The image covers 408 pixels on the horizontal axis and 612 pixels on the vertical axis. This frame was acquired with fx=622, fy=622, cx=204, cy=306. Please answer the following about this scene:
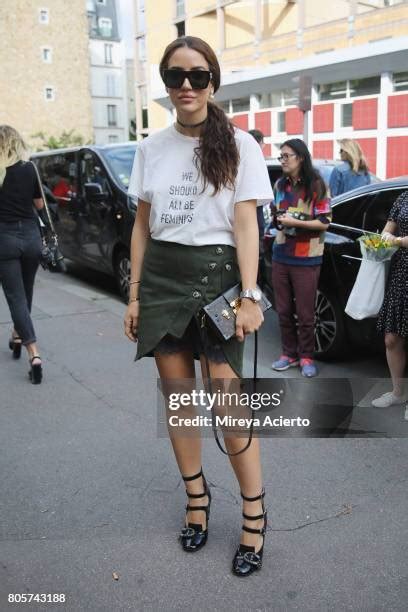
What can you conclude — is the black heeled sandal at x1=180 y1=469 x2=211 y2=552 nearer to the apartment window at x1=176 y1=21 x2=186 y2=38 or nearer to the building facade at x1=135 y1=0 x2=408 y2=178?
the building facade at x1=135 y1=0 x2=408 y2=178

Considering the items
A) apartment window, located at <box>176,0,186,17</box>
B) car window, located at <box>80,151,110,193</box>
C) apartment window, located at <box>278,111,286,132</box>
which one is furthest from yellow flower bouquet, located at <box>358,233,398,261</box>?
apartment window, located at <box>176,0,186,17</box>

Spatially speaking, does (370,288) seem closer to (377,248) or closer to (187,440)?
(377,248)

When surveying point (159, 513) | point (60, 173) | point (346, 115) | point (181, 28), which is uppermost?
point (181, 28)

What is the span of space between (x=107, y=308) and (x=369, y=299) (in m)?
3.78

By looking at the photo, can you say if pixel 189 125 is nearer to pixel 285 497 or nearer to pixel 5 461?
pixel 285 497

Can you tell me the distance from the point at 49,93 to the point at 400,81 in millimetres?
43430

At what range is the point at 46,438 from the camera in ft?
12.4

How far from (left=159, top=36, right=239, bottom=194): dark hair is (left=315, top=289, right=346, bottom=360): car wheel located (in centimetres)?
287

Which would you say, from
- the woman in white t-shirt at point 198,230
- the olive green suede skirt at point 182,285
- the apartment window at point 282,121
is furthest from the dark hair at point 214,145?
the apartment window at point 282,121

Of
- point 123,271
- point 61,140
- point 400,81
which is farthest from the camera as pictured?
point 61,140

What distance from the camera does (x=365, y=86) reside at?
20422 millimetres

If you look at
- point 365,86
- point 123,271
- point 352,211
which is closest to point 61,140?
point 365,86

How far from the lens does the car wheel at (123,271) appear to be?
731 cm

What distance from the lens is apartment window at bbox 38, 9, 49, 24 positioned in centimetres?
5400
